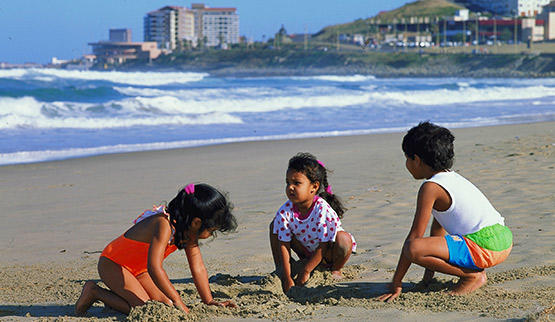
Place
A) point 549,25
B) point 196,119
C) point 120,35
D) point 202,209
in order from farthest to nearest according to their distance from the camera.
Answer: point 120,35
point 549,25
point 196,119
point 202,209

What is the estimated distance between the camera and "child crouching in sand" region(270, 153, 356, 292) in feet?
12.2

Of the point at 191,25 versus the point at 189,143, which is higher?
the point at 191,25

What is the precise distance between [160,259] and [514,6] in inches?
5473

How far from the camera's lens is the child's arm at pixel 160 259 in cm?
311

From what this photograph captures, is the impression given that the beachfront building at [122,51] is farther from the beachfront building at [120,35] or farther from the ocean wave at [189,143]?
the ocean wave at [189,143]

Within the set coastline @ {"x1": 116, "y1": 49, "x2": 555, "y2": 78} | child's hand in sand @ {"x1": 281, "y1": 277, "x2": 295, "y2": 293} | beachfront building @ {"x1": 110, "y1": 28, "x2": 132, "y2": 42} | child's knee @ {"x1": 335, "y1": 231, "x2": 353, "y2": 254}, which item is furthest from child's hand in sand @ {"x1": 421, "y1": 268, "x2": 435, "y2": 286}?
beachfront building @ {"x1": 110, "y1": 28, "x2": 132, "y2": 42}

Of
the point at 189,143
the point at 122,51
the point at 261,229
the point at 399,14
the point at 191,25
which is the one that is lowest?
the point at 261,229

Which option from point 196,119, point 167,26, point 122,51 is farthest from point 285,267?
point 167,26

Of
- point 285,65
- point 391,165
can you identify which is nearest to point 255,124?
point 391,165

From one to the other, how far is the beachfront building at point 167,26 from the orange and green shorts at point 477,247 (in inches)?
5532

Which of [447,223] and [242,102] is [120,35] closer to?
[242,102]

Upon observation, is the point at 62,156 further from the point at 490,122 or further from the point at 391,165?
the point at 490,122

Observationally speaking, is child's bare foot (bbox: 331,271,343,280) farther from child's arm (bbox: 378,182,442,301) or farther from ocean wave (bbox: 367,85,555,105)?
ocean wave (bbox: 367,85,555,105)

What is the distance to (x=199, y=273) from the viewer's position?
3.36m
